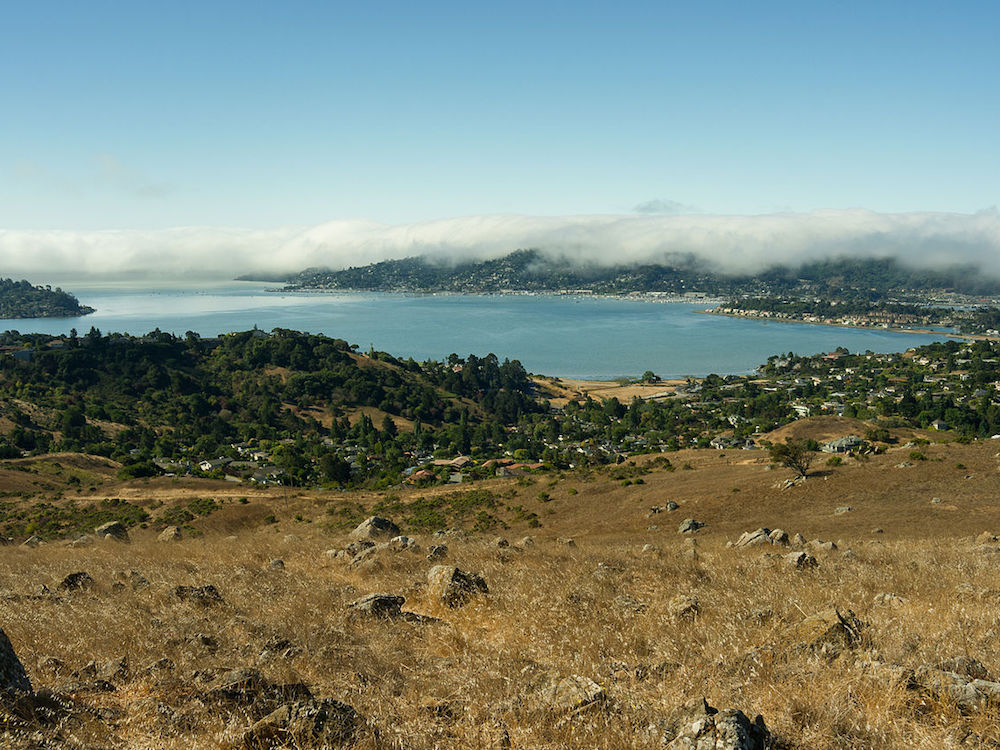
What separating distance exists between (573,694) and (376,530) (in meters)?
15.2

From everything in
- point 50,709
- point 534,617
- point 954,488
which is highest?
point 50,709

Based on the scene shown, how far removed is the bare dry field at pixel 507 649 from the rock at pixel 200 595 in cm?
4

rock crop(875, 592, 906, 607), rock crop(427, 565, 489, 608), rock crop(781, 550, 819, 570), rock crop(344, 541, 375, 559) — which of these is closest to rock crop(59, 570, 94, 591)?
rock crop(344, 541, 375, 559)

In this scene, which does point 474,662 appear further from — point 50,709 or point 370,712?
point 50,709

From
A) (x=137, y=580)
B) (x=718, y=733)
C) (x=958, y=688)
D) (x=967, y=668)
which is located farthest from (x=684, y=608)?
(x=137, y=580)

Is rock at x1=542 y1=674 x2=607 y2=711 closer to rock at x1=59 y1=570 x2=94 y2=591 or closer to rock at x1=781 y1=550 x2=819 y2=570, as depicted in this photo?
rock at x1=781 y1=550 x2=819 y2=570

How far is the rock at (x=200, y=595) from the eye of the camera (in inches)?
287

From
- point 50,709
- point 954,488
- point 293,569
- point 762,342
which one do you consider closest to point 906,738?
point 50,709

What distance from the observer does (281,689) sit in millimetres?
4117

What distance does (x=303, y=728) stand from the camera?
11.3 ft

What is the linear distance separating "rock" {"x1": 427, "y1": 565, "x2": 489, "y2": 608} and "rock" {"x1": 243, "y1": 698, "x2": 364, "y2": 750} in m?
3.84

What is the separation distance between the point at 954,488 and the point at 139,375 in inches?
3959

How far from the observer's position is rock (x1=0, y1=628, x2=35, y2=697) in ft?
12.6

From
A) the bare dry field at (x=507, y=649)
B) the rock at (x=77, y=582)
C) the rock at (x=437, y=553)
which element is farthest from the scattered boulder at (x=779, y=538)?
the rock at (x=77, y=582)
